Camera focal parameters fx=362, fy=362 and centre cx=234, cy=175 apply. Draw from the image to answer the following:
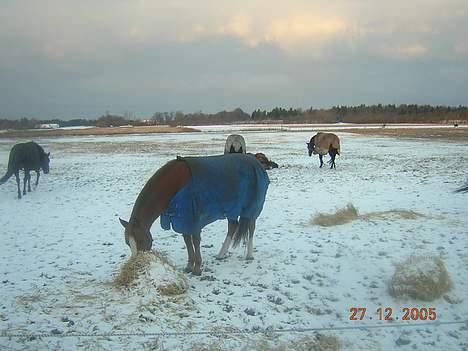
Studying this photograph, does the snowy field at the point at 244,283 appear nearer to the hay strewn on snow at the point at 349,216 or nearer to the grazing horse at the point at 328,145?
the hay strewn on snow at the point at 349,216

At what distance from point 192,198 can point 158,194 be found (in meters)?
0.47

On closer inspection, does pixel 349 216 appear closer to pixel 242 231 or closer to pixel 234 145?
pixel 242 231

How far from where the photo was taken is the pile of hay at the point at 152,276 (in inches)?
182

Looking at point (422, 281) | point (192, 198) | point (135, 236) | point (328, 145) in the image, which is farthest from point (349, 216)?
point (328, 145)

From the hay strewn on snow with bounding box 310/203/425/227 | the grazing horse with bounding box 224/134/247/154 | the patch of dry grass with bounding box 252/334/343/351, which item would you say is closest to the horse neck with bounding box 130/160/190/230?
the patch of dry grass with bounding box 252/334/343/351

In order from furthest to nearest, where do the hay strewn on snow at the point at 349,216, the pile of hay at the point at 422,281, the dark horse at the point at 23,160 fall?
1. the dark horse at the point at 23,160
2. the hay strewn on snow at the point at 349,216
3. the pile of hay at the point at 422,281

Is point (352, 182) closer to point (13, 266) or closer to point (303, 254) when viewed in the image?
point (303, 254)

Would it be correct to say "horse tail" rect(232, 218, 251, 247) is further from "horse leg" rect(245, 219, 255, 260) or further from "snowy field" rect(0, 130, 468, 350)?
"snowy field" rect(0, 130, 468, 350)

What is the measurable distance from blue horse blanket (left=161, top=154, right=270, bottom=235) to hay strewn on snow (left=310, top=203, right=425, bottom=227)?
2.57m

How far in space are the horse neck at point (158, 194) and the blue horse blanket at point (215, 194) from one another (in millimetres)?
83

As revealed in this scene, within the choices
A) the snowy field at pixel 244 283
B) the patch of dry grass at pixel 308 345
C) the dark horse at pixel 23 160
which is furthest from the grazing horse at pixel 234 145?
the dark horse at pixel 23 160

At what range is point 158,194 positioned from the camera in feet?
16.0

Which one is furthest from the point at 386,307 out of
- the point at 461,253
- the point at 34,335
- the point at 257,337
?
the point at 34,335

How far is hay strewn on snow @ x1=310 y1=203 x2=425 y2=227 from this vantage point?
25.4ft
